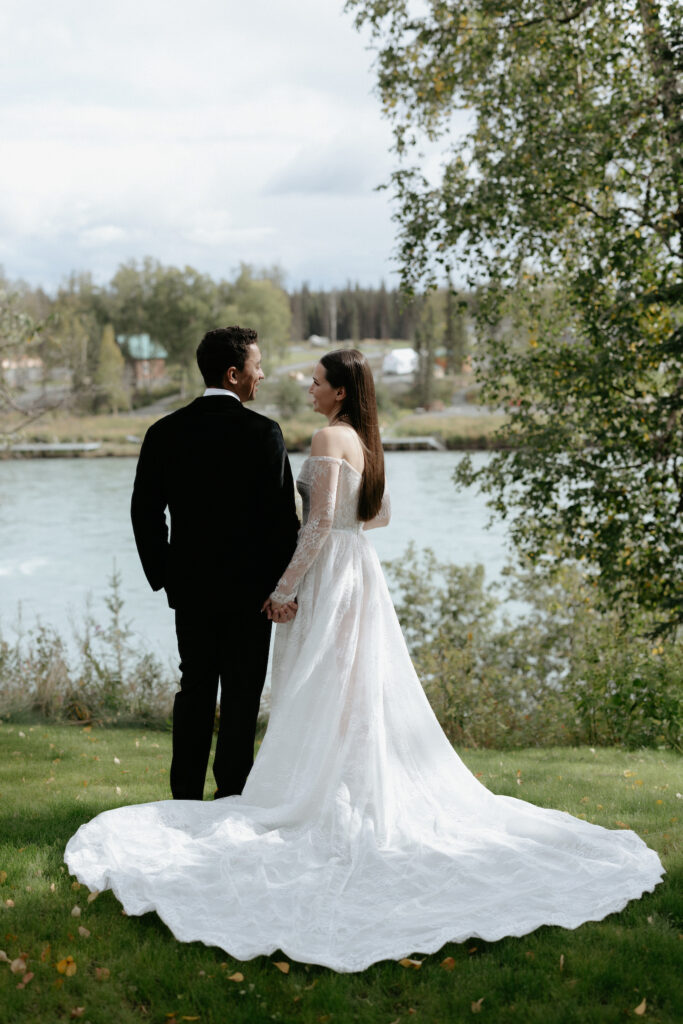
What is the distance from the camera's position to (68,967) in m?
2.62

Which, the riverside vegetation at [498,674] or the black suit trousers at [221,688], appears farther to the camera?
the riverside vegetation at [498,674]

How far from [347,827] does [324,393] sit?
66.3 inches

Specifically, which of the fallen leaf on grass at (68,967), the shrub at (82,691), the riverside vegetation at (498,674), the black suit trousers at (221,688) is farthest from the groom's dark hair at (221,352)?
the shrub at (82,691)

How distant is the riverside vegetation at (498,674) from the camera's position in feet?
21.7

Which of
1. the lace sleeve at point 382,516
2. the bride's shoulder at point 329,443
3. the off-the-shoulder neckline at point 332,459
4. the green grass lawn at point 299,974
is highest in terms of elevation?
the bride's shoulder at point 329,443

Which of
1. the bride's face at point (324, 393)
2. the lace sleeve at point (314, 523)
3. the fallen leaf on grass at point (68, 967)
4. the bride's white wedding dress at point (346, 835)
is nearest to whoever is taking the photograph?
the fallen leaf on grass at point (68, 967)

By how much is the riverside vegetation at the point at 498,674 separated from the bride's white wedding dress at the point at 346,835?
3125mm

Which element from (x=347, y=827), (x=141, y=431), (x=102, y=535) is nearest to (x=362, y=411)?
(x=347, y=827)

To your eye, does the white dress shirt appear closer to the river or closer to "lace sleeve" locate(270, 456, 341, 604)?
"lace sleeve" locate(270, 456, 341, 604)

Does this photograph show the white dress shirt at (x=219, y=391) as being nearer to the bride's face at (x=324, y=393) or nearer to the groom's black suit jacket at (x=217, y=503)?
the groom's black suit jacket at (x=217, y=503)

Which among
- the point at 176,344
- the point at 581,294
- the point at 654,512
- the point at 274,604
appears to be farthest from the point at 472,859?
the point at 176,344

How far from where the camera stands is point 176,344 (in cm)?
3703

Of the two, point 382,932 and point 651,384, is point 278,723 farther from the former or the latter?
point 651,384

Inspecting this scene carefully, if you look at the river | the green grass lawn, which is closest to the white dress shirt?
the green grass lawn
